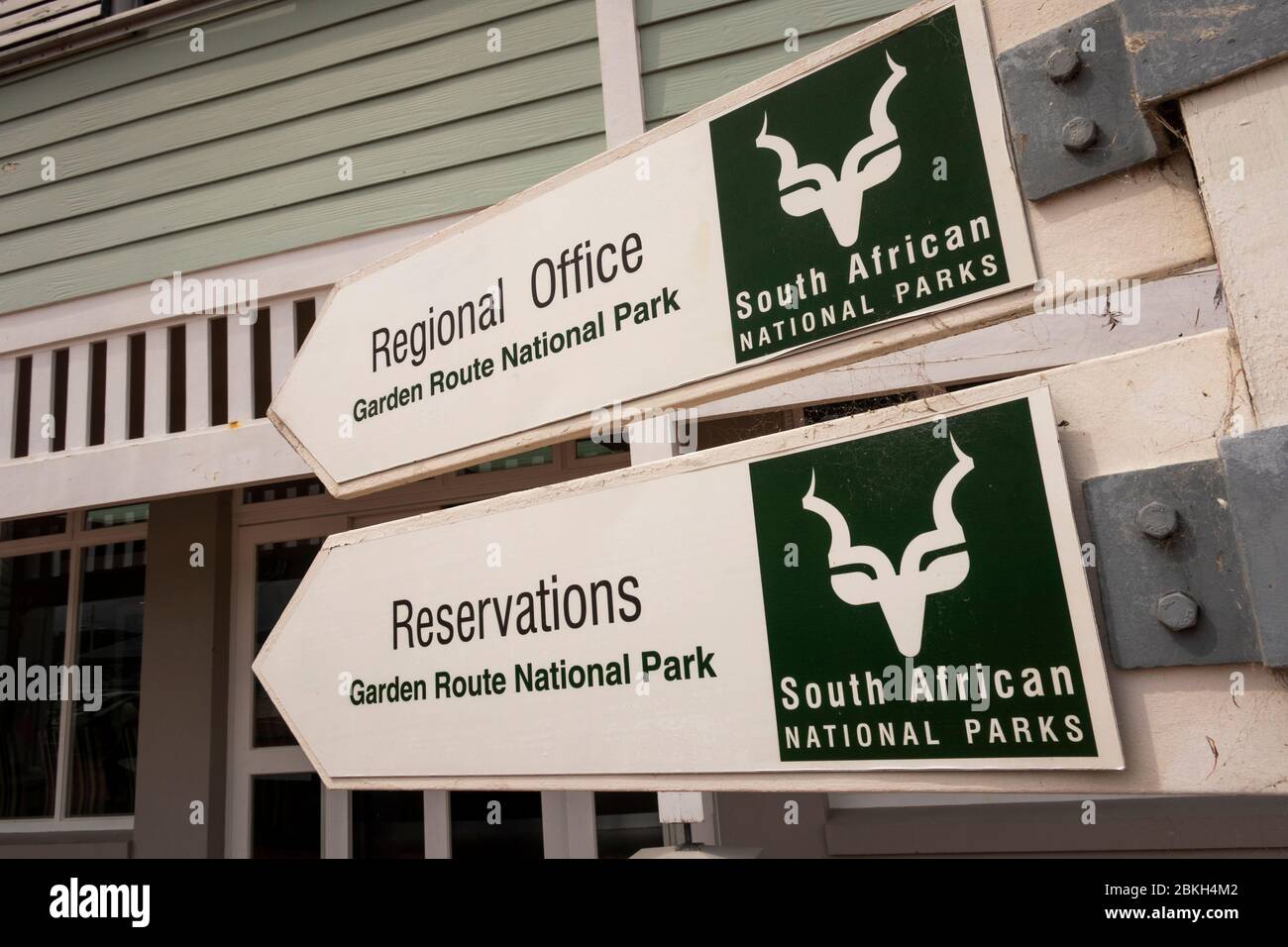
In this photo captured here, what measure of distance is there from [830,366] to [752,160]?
0.27 metres

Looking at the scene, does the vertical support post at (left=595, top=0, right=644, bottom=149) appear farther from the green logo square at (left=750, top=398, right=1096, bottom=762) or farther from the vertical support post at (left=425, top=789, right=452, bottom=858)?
the vertical support post at (left=425, top=789, right=452, bottom=858)

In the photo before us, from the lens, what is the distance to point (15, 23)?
390 centimetres

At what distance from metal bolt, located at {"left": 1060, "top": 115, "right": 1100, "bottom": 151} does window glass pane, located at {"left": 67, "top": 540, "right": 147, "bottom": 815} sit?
15.6 feet

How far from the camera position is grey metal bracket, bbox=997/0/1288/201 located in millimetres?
677

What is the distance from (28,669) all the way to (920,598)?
544cm

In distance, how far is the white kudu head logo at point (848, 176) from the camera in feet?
2.90

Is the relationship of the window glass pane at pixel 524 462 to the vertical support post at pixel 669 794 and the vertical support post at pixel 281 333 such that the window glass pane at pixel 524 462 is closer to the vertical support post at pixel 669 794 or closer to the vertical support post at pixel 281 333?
the vertical support post at pixel 281 333

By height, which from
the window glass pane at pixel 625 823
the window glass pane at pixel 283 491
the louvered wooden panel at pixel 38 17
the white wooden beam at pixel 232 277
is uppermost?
the louvered wooden panel at pixel 38 17

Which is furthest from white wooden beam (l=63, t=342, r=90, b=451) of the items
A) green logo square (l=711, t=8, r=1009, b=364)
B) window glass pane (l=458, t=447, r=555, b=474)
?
green logo square (l=711, t=8, r=1009, b=364)

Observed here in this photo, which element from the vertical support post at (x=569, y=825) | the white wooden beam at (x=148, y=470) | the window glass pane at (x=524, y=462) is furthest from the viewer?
the window glass pane at (x=524, y=462)

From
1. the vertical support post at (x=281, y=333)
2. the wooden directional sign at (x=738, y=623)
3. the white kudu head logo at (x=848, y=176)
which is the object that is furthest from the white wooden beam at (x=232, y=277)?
the white kudu head logo at (x=848, y=176)

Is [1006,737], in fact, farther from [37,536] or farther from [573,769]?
[37,536]

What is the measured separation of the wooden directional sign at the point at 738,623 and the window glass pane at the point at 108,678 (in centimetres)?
378
